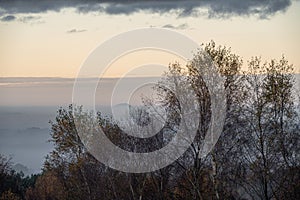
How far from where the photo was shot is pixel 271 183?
2891cm

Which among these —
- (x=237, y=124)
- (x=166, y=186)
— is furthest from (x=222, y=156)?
(x=166, y=186)

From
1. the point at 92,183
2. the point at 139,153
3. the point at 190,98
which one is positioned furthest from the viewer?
the point at 92,183

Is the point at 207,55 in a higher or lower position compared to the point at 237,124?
higher

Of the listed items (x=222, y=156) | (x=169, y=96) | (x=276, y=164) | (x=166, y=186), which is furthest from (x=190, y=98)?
(x=166, y=186)

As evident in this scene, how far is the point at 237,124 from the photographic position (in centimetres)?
2878

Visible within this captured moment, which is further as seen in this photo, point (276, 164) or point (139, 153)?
point (139, 153)

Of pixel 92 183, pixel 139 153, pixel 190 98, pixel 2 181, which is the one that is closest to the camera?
pixel 190 98

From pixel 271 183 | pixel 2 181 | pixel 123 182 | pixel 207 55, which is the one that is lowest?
pixel 271 183

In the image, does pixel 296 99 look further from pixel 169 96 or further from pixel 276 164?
pixel 169 96

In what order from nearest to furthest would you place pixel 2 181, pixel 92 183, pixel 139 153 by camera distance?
pixel 139 153, pixel 92 183, pixel 2 181

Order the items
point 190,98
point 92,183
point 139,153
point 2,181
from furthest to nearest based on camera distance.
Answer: point 2,181, point 92,183, point 139,153, point 190,98

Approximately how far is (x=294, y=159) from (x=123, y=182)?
1114cm

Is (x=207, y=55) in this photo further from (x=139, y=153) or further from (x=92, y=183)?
(x=92, y=183)

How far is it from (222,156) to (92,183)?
1168 centimetres
